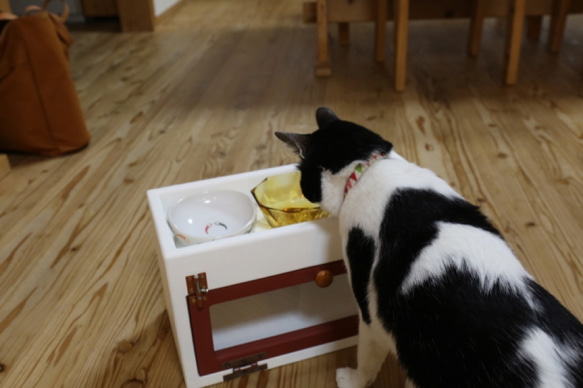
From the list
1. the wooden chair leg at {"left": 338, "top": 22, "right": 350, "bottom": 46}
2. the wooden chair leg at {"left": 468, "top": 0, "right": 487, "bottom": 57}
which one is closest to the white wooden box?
Result: the wooden chair leg at {"left": 468, "top": 0, "right": 487, "bottom": 57}

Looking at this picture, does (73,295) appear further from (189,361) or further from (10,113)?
(10,113)

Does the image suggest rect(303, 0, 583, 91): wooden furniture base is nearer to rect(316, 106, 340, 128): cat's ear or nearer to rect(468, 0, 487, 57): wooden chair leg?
rect(468, 0, 487, 57): wooden chair leg

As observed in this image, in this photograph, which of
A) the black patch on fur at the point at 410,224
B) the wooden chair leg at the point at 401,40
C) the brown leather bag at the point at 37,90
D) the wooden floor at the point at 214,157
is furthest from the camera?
the wooden chair leg at the point at 401,40

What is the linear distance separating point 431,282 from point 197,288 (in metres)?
0.39

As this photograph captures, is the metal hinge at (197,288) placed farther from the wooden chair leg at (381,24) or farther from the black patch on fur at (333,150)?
the wooden chair leg at (381,24)

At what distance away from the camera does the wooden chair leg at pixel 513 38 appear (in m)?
2.10

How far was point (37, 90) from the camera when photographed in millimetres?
1717

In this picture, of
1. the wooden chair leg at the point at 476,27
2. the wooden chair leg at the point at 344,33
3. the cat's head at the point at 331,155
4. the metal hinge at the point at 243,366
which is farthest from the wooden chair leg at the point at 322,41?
the metal hinge at the point at 243,366

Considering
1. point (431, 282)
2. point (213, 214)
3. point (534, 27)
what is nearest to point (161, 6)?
point (534, 27)

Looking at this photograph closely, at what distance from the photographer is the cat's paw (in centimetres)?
90

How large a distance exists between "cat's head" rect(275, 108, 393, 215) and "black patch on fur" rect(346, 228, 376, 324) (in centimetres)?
9

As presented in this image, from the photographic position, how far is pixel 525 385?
0.58 m

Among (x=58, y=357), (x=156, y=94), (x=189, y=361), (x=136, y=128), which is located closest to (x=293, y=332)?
(x=189, y=361)

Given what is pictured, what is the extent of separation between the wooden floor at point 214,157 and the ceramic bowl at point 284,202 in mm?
272
